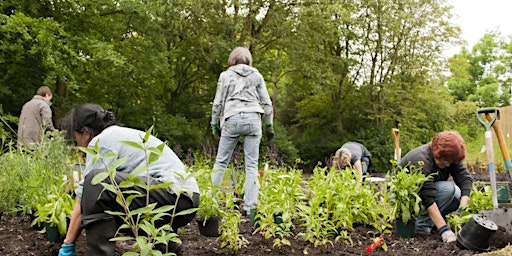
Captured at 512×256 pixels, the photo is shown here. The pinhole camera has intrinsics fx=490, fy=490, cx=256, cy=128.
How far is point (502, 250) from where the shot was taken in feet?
10.6

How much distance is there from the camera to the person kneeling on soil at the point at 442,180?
3.49m

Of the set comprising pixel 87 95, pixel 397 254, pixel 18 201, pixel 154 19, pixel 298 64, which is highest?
pixel 154 19

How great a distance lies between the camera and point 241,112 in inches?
159

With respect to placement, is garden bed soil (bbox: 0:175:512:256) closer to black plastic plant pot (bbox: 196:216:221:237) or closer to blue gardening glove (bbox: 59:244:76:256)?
black plastic plant pot (bbox: 196:216:221:237)

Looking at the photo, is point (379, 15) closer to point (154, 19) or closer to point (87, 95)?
point (154, 19)

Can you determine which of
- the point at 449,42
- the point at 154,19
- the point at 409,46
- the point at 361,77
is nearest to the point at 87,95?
the point at 154,19

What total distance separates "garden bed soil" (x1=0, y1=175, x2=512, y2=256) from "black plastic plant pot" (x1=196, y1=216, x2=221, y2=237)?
44mm

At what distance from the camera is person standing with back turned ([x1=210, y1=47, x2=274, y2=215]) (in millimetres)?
4027

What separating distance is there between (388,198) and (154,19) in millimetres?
9758

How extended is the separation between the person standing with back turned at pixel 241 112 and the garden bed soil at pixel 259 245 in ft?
1.88

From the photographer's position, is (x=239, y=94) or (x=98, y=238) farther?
(x=239, y=94)

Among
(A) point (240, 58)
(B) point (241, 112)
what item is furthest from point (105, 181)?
(A) point (240, 58)

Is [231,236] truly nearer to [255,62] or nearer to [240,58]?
Result: [240,58]

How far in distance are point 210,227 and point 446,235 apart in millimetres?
1678
